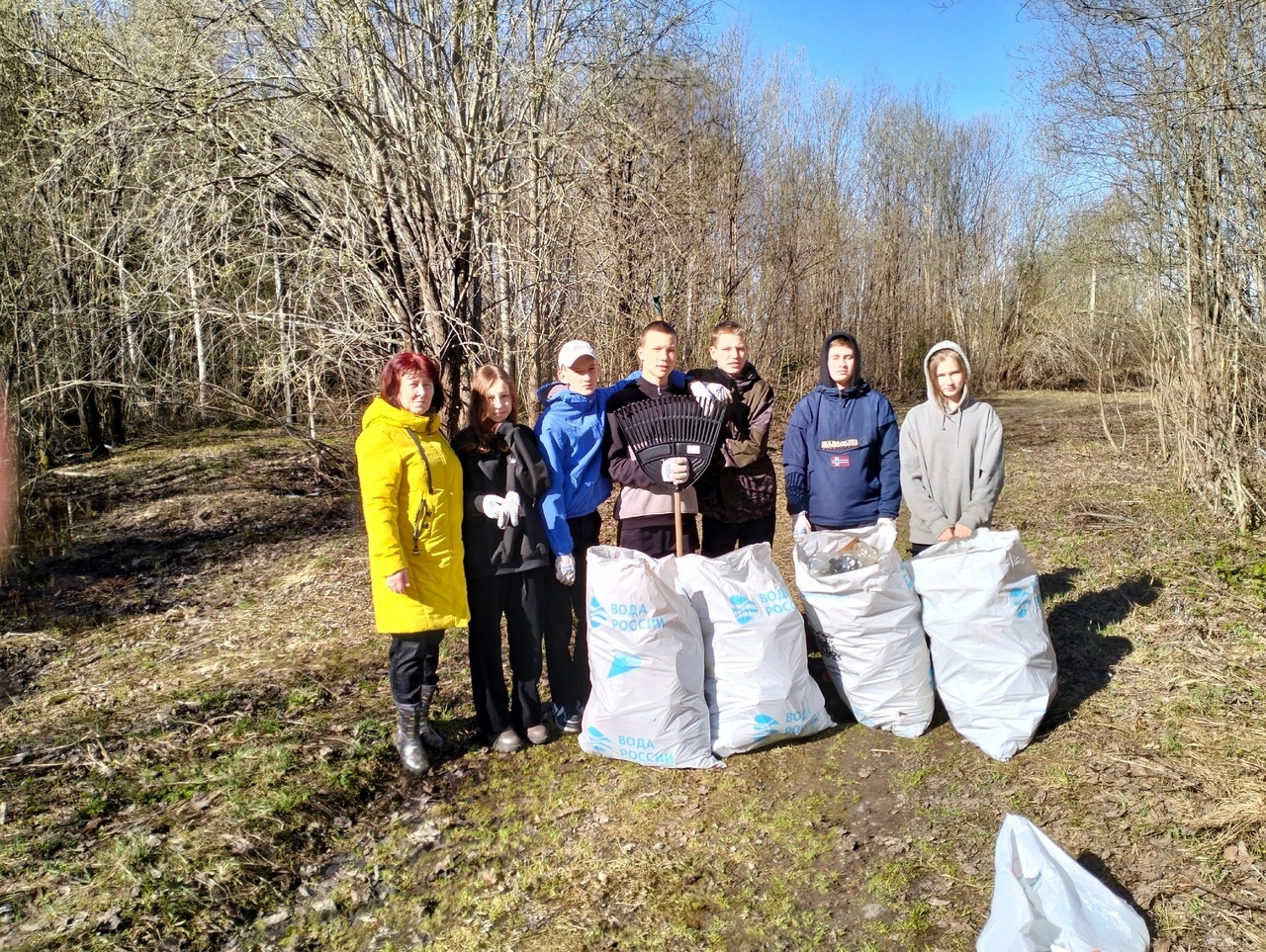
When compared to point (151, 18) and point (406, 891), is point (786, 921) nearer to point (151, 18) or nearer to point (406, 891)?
point (406, 891)

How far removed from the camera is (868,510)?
3750 mm

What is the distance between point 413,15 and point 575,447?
4.13m

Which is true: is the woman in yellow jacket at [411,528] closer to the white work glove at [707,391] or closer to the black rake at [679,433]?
the black rake at [679,433]

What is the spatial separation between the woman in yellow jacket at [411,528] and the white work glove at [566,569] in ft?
1.24

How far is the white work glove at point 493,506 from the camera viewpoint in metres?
3.28

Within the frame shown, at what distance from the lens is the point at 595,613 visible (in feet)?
10.6

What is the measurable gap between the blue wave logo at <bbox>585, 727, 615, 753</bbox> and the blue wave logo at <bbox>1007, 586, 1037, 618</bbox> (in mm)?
1558

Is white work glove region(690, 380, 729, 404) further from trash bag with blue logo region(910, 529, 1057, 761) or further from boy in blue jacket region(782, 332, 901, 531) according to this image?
trash bag with blue logo region(910, 529, 1057, 761)

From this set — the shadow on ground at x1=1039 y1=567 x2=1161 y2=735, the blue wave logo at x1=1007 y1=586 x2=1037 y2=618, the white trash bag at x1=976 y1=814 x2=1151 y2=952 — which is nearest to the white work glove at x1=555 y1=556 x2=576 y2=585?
the blue wave logo at x1=1007 y1=586 x2=1037 y2=618

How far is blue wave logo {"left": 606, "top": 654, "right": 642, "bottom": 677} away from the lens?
3.13m

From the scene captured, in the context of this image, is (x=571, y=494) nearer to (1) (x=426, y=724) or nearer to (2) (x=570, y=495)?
(2) (x=570, y=495)

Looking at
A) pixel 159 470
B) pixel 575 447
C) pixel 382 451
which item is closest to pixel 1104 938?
pixel 575 447

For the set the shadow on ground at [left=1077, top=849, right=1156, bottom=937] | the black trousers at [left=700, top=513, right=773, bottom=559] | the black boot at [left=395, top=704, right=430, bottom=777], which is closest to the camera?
the shadow on ground at [left=1077, top=849, right=1156, bottom=937]

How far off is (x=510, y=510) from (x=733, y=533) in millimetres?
1129
